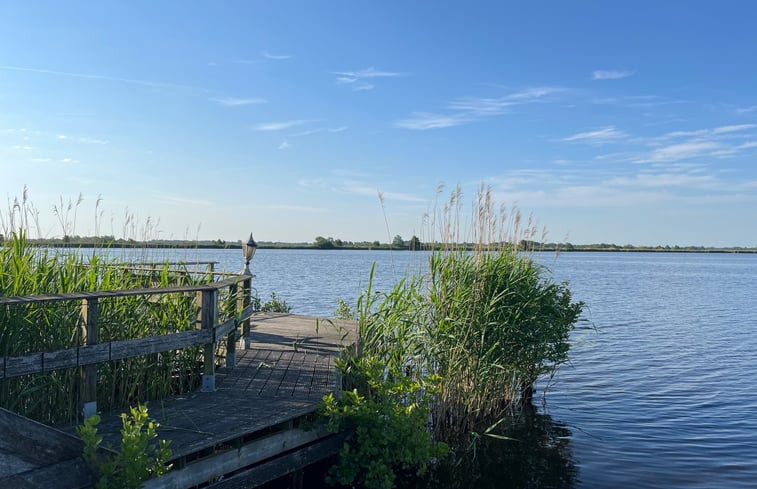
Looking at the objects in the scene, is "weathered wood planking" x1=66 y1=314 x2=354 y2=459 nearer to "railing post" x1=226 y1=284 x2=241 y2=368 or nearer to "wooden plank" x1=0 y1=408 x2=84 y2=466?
"railing post" x1=226 y1=284 x2=241 y2=368

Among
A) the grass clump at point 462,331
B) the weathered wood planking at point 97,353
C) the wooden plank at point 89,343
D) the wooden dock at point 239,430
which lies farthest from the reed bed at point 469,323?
the wooden plank at point 89,343

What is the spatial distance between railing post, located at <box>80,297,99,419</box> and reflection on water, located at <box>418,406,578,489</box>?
3753mm

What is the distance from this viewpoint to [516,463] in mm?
7805

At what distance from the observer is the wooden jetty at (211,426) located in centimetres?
401

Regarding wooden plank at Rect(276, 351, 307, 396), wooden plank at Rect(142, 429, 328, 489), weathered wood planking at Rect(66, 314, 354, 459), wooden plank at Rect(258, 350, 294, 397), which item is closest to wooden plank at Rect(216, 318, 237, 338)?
weathered wood planking at Rect(66, 314, 354, 459)

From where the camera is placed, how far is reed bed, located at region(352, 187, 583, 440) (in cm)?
731

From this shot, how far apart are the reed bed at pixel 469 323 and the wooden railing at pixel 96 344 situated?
1667 mm

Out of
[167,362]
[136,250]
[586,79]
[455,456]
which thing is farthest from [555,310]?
[586,79]

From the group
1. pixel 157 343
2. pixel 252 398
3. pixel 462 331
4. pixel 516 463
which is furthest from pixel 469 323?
pixel 157 343

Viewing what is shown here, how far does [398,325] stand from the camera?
7.32 meters

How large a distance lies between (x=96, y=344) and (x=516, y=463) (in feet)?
18.0

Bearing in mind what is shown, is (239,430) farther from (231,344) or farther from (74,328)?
(231,344)

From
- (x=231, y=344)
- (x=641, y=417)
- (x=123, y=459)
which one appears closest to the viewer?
(x=123, y=459)

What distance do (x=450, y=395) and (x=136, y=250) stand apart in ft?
15.8
